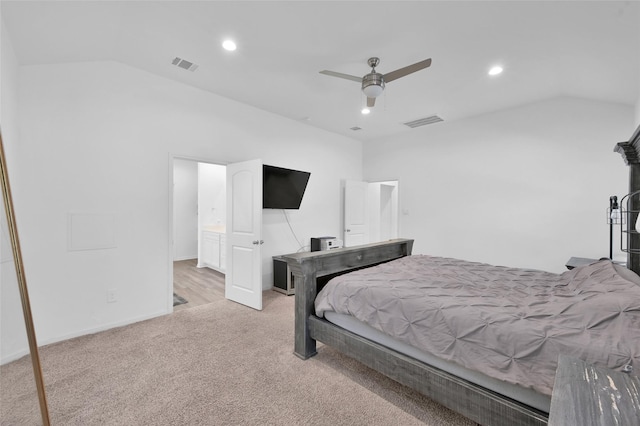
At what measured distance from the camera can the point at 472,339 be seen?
1.48 meters

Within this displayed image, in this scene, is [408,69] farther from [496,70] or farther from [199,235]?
[199,235]

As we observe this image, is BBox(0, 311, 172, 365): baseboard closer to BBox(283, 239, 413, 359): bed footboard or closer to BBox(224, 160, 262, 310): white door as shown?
BBox(224, 160, 262, 310): white door

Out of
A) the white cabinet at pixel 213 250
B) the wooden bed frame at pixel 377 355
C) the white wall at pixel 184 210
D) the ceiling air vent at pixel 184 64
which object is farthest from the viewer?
the white wall at pixel 184 210

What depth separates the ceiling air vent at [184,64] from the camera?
9.62 feet

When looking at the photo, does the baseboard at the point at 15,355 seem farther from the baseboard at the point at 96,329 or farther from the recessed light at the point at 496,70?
the recessed light at the point at 496,70

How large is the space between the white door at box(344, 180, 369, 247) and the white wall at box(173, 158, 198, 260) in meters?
4.21

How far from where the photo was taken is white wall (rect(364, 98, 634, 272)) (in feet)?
11.6

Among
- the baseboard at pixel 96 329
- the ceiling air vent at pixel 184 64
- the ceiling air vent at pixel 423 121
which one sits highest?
the ceiling air vent at pixel 184 64

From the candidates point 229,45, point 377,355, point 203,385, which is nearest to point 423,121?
point 229,45

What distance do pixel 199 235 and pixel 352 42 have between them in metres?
5.22

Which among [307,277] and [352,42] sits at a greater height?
[352,42]

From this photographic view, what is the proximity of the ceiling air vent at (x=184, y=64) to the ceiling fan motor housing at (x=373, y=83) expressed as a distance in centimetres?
190

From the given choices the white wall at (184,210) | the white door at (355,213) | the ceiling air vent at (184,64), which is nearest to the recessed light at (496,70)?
the white door at (355,213)

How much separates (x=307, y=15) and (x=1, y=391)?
3270 mm
